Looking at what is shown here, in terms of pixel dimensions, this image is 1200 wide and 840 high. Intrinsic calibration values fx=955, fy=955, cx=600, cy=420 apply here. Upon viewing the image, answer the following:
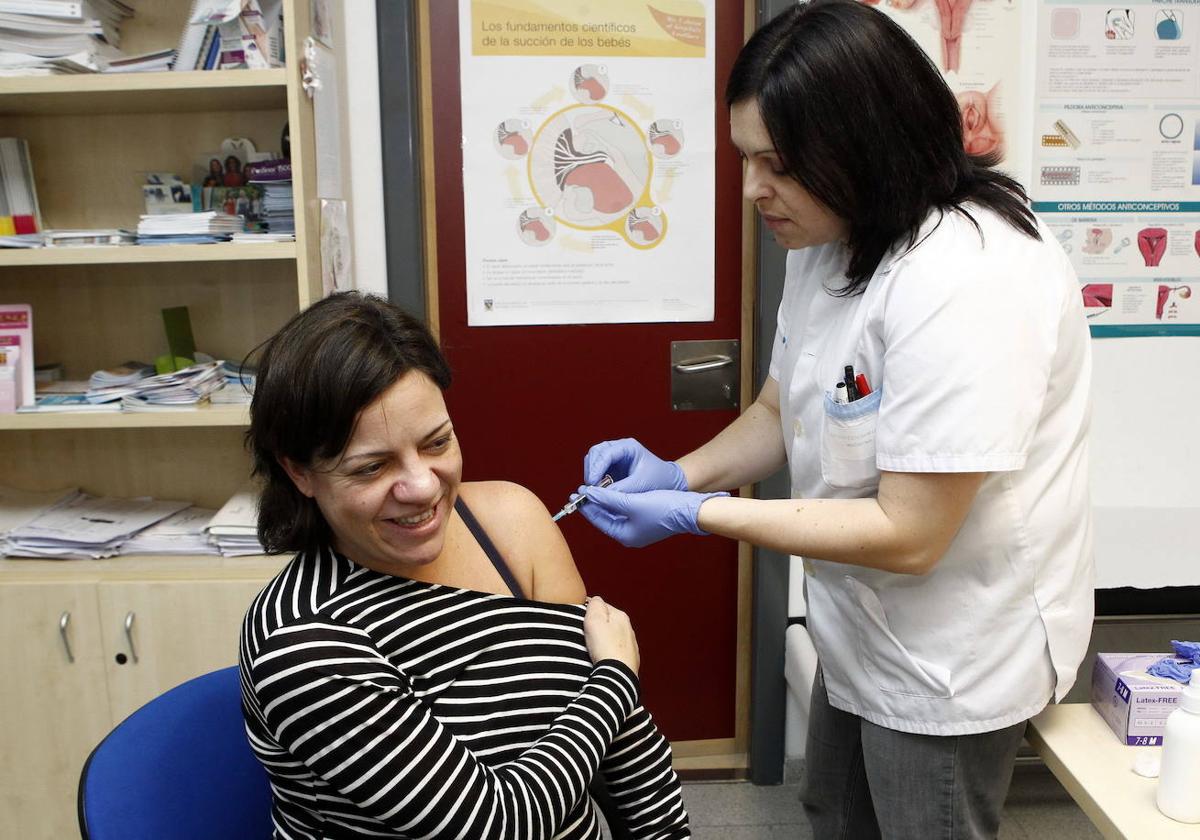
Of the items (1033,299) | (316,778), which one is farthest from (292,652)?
(1033,299)

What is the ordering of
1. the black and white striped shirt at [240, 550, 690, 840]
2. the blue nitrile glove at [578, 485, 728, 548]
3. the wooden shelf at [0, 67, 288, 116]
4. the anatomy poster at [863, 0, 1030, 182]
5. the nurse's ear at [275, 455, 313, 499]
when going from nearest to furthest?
the black and white striped shirt at [240, 550, 690, 840]
the nurse's ear at [275, 455, 313, 499]
the blue nitrile glove at [578, 485, 728, 548]
the wooden shelf at [0, 67, 288, 116]
the anatomy poster at [863, 0, 1030, 182]

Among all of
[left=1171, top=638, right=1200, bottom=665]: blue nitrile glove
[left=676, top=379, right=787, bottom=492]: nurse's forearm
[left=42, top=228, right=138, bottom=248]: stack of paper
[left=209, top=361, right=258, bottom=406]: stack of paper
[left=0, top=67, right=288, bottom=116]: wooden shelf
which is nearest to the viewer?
[left=1171, top=638, right=1200, bottom=665]: blue nitrile glove

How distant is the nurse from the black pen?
0.02m

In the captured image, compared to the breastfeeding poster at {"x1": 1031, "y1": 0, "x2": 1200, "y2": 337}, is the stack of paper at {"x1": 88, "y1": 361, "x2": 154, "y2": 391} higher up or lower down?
lower down

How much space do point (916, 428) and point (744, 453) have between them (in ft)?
1.75

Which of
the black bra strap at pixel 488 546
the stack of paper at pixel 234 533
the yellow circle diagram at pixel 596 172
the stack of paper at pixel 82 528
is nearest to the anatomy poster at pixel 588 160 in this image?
the yellow circle diagram at pixel 596 172

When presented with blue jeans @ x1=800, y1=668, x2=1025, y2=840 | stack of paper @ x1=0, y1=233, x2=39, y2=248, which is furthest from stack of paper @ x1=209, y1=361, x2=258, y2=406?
blue jeans @ x1=800, y1=668, x2=1025, y2=840

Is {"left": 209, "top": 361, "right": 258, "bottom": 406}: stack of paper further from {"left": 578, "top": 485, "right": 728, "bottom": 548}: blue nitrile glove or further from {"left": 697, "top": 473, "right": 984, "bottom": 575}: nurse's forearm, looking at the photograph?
{"left": 697, "top": 473, "right": 984, "bottom": 575}: nurse's forearm

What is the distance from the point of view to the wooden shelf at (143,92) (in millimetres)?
1781

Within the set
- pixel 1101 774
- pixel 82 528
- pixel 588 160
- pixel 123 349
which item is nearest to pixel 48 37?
pixel 123 349

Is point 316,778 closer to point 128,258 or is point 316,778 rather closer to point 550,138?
point 128,258

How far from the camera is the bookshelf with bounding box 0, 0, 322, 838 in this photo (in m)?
1.85

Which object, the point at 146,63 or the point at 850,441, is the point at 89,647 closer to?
the point at 146,63

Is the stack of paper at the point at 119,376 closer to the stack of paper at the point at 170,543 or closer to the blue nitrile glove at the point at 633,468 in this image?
the stack of paper at the point at 170,543
